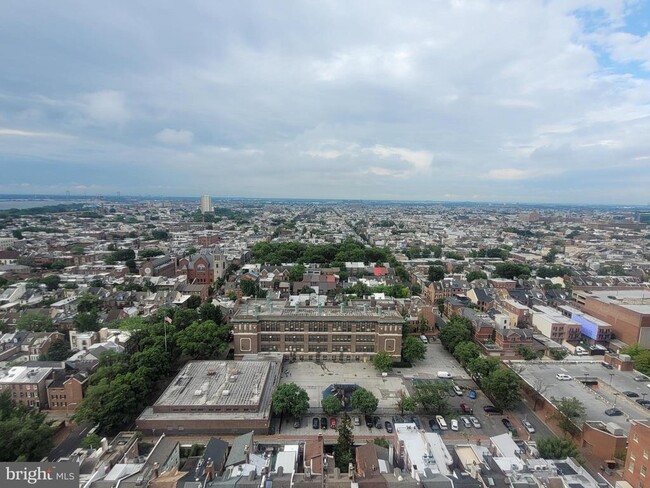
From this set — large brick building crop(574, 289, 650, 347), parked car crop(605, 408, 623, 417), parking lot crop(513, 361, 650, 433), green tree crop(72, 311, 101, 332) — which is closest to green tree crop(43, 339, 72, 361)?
green tree crop(72, 311, 101, 332)

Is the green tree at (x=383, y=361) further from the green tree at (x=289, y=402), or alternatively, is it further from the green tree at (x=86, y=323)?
the green tree at (x=86, y=323)

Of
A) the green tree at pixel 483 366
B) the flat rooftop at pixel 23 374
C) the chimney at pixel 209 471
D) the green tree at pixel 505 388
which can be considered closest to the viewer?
the chimney at pixel 209 471

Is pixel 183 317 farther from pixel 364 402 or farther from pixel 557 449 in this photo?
pixel 557 449

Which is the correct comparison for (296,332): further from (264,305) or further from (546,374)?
(546,374)

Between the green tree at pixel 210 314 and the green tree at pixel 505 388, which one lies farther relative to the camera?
the green tree at pixel 210 314

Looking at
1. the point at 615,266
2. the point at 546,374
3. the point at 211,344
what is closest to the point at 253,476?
the point at 211,344

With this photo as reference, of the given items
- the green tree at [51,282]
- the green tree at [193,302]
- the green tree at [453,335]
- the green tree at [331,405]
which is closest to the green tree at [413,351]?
the green tree at [453,335]
